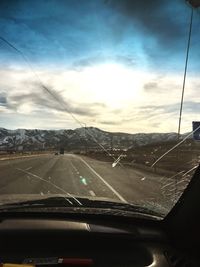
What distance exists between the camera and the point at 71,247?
392 centimetres

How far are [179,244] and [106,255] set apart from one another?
23.0 inches

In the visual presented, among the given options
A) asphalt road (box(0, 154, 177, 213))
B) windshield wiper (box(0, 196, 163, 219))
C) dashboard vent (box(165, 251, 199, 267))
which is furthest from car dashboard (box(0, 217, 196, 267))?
asphalt road (box(0, 154, 177, 213))

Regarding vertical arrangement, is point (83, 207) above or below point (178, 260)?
above


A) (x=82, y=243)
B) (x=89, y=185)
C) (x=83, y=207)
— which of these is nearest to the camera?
(x=82, y=243)

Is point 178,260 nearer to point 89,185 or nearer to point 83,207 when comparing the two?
point 83,207

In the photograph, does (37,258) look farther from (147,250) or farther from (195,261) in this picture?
(195,261)

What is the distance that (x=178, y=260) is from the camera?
3684 millimetres

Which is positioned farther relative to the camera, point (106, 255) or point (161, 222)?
point (161, 222)

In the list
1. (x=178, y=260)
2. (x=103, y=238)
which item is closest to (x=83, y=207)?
(x=103, y=238)

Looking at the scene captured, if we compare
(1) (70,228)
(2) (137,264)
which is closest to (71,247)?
(1) (70,228)

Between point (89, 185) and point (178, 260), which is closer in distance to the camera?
point (178, 260)

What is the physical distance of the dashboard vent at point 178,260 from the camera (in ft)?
11.9

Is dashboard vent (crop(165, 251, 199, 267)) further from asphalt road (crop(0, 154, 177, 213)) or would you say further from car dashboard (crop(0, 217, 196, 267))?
asphalt road (crop(0, 154, 177, 213))

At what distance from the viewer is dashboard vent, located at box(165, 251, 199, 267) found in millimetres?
3621
